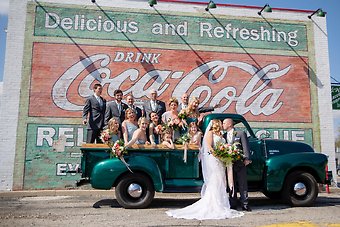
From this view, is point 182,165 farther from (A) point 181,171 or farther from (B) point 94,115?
(B) point 94,115

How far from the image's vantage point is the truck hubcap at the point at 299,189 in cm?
720

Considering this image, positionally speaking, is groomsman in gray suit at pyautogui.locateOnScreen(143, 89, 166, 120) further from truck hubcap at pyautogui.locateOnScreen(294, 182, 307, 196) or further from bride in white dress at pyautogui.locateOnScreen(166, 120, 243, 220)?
truck hubcap at pyautogui.locateOnScreen(294, 182, 307, 196)

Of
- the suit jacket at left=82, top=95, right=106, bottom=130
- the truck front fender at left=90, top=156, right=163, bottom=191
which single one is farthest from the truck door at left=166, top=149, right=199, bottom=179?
the suit jacket at left=82, top=95, right=106, bottom=130

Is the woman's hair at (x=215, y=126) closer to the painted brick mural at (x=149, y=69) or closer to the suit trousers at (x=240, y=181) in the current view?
the suit trousers at (x=240, y=181)

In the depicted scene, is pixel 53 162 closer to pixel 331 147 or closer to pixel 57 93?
pixel 57 93

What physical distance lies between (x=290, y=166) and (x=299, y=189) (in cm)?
58

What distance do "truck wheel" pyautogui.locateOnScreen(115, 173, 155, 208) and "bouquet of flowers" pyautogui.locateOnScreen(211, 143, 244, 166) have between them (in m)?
1.57

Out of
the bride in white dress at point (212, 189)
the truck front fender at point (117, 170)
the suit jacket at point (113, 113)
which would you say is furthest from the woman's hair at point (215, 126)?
the suit jacket at point (113, 113)

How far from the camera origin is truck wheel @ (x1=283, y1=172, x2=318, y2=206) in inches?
283

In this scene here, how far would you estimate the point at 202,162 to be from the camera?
6.93 m

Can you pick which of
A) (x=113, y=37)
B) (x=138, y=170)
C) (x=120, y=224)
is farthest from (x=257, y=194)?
(x=113, y=37)

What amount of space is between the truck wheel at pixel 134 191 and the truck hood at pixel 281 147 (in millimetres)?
2856

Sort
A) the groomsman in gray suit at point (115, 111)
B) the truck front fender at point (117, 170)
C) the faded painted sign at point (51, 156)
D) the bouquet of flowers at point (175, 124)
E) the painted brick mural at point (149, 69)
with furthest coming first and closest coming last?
1. the painted brick mural at point (149, 69)
2. the faded painted sign at point (51, 156)
3. the groomsman in gray suit at point (115, 111)
4. the bouquet of flowers at point (175, 124)
5. the truck front fender at point (117, 170)

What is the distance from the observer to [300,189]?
7215mm
